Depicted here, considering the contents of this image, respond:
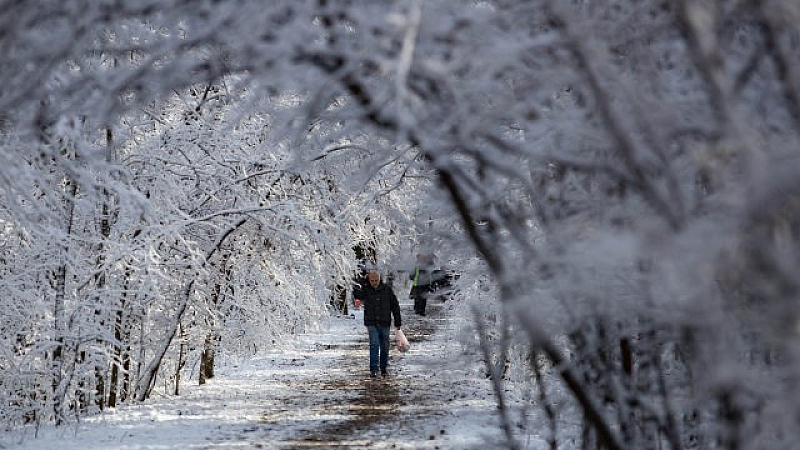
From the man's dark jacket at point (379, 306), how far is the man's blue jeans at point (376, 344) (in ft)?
Answer: 0.35

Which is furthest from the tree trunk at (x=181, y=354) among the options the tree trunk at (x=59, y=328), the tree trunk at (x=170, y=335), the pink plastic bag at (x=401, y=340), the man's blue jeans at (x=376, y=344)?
the pink plastic bag at (x=401, y=340)

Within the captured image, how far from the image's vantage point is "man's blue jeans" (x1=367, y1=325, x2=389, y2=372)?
14177mm

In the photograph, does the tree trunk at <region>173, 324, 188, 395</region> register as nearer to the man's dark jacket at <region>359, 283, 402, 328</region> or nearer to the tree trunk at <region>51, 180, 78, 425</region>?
the tree trunk at <region>51, 180, 78, 425</region>

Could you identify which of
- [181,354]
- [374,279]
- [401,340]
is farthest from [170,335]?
[401,340]

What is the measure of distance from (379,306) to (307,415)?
164 inches

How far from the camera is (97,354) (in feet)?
31.8

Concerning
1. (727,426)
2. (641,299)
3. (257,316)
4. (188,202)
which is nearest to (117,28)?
(641,299)

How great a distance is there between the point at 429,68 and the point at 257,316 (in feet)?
39.8

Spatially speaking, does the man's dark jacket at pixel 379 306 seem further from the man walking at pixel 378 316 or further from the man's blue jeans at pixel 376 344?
the man's blue jeans at pixel 376 344

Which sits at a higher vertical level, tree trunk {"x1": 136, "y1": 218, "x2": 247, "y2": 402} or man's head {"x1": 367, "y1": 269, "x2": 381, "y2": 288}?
man's head {"x1": 367, "y1": 269, "x2": 381, "y2": 288}

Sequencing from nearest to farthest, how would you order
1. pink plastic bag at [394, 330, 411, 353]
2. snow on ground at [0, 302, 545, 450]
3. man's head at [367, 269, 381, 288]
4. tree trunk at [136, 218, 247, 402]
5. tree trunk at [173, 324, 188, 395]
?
snow on ground at [0, 302, 545, 450]
tree trunk at [136, 218, 247, 402]
tree trunk at [173, 324, 188, 395]
man's head at [367, 269, 381, 288]
pink plastic bag at [394, 330, 411, 353]

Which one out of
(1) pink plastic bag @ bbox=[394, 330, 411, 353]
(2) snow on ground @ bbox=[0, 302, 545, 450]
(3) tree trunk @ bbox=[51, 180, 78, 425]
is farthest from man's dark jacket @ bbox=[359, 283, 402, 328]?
(3) tree trunk @ bbox=[51, 180, 78, 425]

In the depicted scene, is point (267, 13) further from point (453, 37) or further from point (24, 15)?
point (24, 15)

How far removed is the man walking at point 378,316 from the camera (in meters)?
14.3
